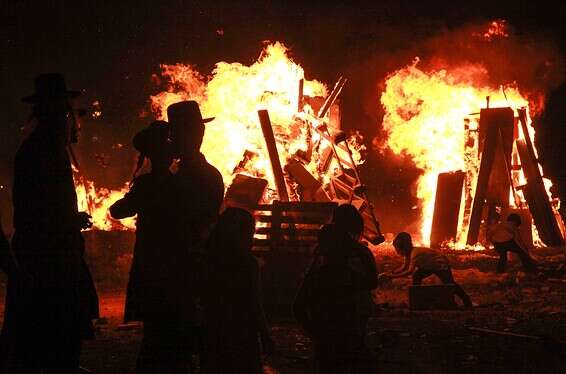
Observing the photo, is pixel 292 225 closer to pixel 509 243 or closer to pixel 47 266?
pixel 509 243

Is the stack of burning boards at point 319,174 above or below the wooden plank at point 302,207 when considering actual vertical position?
above

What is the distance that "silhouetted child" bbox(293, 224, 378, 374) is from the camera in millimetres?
5273

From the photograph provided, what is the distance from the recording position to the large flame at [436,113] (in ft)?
77.2

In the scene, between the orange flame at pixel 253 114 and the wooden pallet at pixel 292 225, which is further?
the orange flame at pixel 253 114

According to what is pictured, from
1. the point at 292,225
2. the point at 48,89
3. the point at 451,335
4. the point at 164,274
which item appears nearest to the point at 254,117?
the point at 292,225

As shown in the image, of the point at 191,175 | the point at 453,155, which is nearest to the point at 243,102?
the point at 453,155

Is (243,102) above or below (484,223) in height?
above

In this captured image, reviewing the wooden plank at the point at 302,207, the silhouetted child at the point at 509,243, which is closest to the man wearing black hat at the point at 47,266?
the wooden plank at the point at 302,207

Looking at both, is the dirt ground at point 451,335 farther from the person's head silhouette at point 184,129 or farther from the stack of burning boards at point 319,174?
the stack of burning boards at point 319,174

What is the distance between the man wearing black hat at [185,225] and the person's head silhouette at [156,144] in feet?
0.30

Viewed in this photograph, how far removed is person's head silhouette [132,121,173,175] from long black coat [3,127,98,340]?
59 cm

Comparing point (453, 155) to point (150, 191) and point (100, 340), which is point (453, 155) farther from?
point (150, 191)

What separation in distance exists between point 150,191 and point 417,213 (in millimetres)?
25444

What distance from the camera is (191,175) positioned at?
5.25 meters
